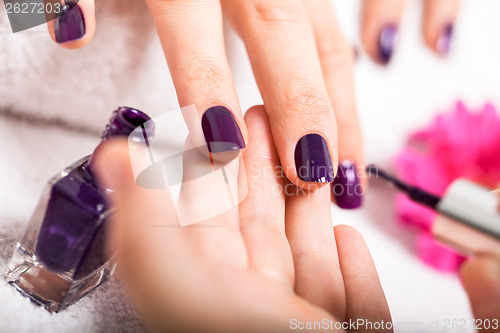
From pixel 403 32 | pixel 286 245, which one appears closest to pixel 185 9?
pixel 286 245

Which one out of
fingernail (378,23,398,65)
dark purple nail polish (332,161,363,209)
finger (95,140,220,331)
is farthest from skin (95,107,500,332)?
fingernail (378,23,398,65)

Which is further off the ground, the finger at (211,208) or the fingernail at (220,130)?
the fingernail at (220,130)

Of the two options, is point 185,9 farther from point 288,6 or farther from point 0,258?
point 0,258

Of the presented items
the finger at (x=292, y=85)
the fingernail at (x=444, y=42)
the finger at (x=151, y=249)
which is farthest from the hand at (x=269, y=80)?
the fingernail at (x=444, y=42)

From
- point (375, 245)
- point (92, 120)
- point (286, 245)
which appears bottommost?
point (375, 245)

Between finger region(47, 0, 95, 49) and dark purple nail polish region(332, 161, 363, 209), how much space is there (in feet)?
1.08

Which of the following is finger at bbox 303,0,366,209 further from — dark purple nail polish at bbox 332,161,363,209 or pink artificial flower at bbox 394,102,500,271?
pink artificial flower at bbox 394,102,500,271

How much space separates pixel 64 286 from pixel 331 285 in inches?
9.2

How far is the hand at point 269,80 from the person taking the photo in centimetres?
47

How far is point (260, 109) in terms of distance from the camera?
0.56 m

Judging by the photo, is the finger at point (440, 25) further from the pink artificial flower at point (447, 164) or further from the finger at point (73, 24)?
the finger at point (73, 24)

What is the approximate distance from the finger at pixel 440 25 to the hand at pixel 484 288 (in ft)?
1.87

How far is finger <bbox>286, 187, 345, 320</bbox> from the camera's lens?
405mm

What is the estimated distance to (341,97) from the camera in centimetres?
66
